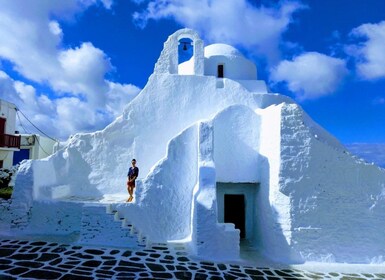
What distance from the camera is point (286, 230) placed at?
335 inches

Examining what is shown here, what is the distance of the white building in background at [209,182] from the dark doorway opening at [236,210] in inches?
1.4

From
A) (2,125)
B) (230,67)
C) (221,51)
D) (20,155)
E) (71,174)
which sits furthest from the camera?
(20,155)

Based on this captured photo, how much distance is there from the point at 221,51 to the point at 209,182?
736 cm

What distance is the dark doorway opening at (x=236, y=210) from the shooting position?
1097cm

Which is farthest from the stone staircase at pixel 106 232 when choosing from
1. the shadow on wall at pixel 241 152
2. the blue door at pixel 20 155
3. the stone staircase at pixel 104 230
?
the blue door at pixel 20 155

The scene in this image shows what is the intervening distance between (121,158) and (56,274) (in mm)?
5542

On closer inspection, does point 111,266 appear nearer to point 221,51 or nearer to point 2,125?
point 221,51

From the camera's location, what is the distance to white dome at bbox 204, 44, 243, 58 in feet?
45.0

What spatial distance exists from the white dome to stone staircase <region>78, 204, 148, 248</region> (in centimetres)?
824

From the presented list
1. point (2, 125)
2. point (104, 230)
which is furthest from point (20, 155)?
point (104, 230)

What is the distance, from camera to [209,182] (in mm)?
8781

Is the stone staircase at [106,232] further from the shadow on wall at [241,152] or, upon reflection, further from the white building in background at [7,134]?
the white building in background at [7,134]

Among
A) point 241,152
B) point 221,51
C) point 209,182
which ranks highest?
point 221,51

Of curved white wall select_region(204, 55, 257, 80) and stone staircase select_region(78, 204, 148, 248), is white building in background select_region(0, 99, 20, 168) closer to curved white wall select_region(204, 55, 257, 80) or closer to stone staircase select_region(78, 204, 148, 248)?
stone staircase select_region(78, 204, 148, 248)
